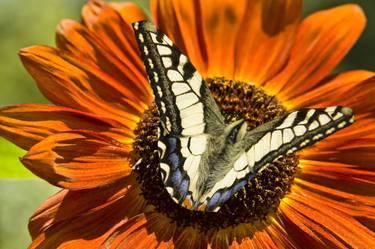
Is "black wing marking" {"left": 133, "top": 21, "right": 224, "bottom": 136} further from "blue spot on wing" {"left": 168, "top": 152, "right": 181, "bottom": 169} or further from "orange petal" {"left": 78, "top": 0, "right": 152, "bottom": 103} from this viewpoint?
"orange petal" {"left": 78, "top": 0, "right": 152, "bottom": 103}

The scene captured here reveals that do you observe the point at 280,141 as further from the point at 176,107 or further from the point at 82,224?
the point at 82,224

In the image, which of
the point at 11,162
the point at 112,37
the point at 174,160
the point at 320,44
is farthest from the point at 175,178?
the point at 320,44

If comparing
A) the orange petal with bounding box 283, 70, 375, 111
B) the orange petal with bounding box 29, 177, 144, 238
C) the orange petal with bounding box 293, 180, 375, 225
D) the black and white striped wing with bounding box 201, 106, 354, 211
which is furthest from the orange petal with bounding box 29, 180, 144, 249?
the orange petal with bounding box 283, 70, 375, 111

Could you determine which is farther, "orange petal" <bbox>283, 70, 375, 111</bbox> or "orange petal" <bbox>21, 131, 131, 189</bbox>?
"orange petal" <bbox>283, 70, 375, 111</bbox>

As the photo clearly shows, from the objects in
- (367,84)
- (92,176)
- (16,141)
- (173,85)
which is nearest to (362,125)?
(367,84)

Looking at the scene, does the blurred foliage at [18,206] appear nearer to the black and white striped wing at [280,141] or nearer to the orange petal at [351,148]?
the black and white striped wing at [280,141]

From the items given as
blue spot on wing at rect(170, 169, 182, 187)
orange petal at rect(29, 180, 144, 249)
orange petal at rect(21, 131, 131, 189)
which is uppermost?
orange petal at rect(21, 131, 131, 189)
